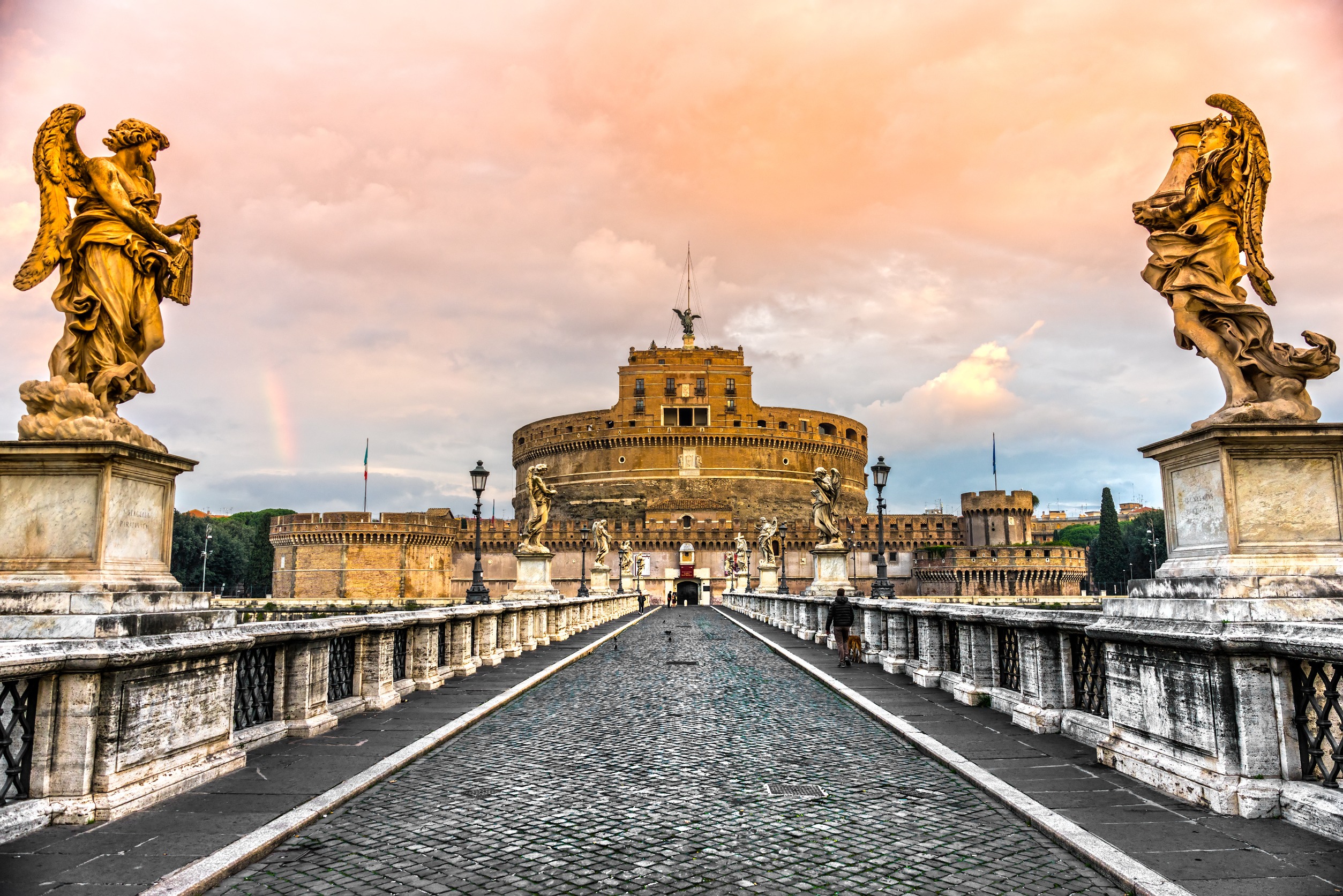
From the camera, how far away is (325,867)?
13.4 feet

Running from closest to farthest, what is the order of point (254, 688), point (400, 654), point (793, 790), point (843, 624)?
point (793, 790)
point (254, 688)
point (400, 654)
point (843, 624)

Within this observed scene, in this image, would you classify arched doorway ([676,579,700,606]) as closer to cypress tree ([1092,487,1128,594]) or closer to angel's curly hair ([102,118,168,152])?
cypress tree ([1092,487,1128,594])

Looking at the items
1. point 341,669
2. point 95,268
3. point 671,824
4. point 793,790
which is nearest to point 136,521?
point 95,268

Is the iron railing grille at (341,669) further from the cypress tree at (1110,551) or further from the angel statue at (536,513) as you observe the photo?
the cypress tree at (1110,551)

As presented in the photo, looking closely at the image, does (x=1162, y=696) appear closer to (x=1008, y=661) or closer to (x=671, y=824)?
(x=671, y=824)

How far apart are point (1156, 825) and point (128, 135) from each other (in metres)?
7.13

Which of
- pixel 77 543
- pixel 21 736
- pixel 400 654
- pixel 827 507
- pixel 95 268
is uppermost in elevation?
pixel 95 268

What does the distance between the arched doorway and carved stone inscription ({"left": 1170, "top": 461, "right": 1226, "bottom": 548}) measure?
71193mm

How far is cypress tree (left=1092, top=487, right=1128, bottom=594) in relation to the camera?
74.8m

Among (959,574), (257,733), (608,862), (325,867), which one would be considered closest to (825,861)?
(608,862)

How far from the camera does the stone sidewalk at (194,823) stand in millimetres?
3697

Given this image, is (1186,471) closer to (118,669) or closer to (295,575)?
(118,669)

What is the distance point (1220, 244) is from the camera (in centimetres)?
553

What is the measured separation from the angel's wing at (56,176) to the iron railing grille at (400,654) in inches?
211
